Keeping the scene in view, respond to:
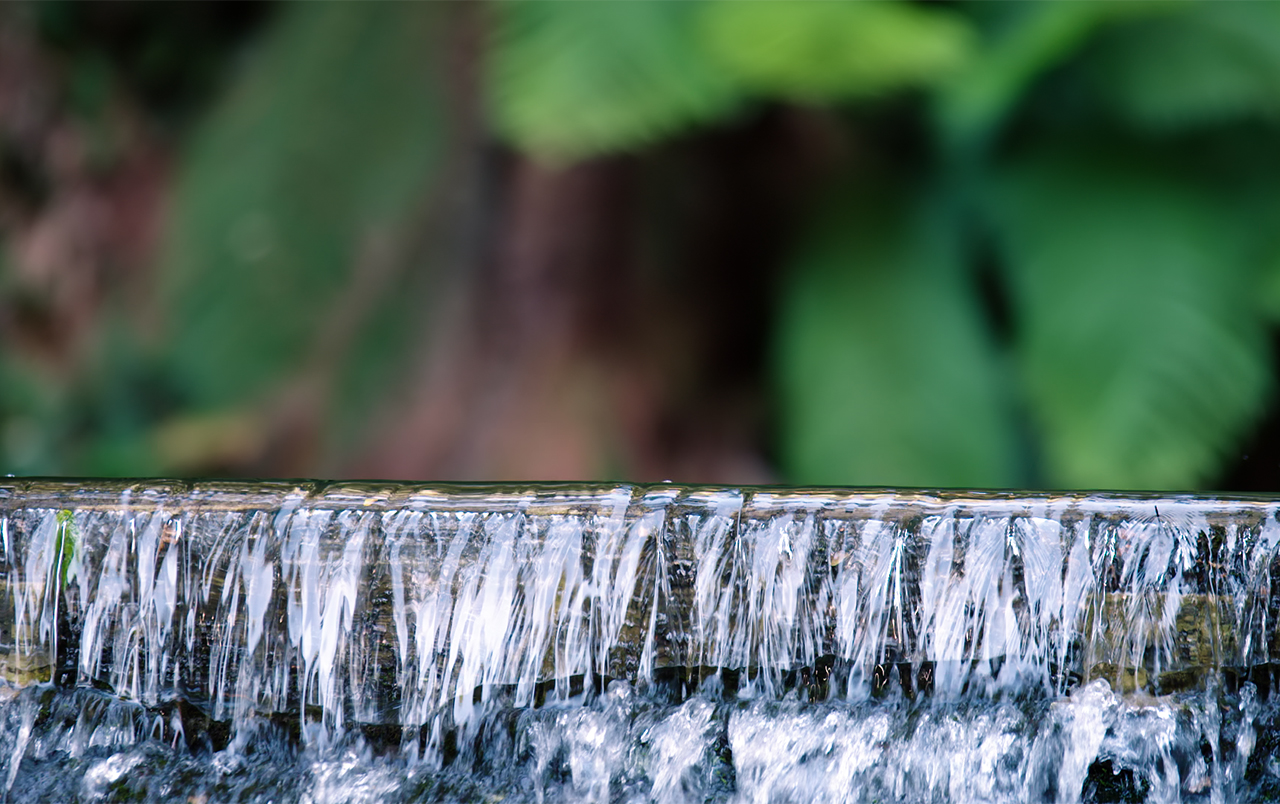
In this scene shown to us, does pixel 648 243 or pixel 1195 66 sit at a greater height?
pixel 1195 66

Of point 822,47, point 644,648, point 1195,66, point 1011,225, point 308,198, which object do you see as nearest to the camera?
point 644,648

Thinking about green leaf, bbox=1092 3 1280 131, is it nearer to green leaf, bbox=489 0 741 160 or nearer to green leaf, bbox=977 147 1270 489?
green leaf, bbox=977 147 1270 489

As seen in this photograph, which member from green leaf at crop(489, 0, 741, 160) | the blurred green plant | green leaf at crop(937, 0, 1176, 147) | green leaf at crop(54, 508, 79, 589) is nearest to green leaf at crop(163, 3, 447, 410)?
the blurred green plant

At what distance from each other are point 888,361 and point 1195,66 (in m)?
0.62

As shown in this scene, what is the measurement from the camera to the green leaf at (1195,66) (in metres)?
1.57

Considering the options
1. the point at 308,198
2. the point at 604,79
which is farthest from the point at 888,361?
the point at 308,198

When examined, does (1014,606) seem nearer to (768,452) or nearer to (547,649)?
(547,649)

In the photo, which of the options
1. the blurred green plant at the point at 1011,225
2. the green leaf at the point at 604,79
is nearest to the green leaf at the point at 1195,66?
the blurred green plant at the point at 1011,225

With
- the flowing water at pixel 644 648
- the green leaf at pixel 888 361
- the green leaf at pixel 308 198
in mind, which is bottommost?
the flowing water at pixel 644 648

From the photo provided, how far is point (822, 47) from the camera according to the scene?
149 cm

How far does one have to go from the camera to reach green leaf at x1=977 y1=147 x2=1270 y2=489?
1506mm

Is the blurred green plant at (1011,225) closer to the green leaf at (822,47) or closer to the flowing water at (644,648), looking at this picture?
the green leaf at (822,47)

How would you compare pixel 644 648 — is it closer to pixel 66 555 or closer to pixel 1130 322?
pixel 66 555

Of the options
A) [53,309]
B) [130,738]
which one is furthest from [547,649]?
[53,309]
